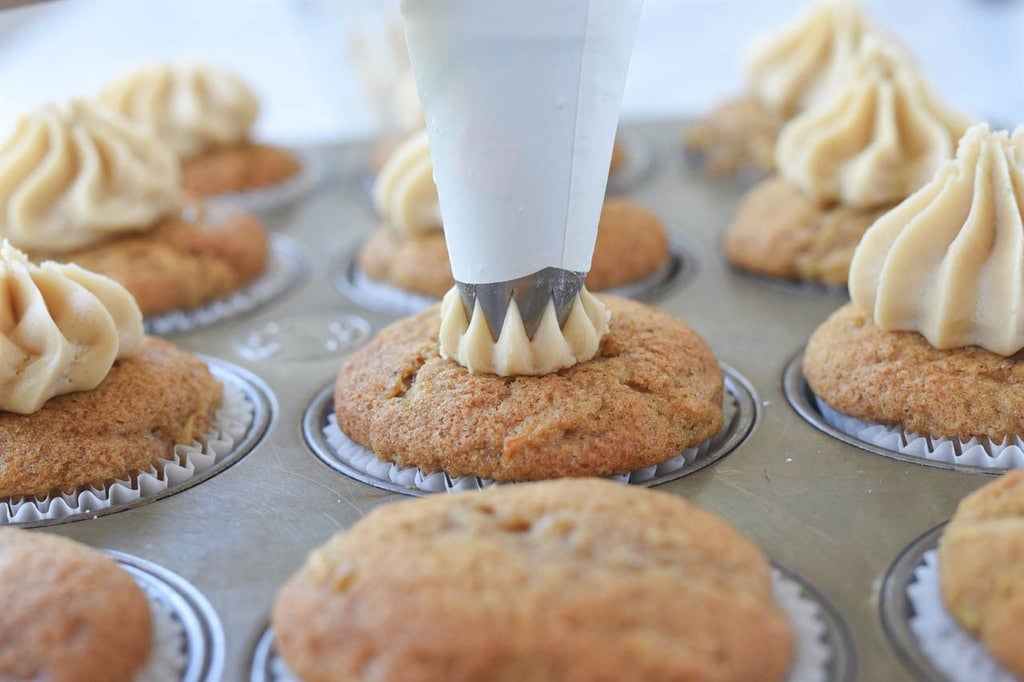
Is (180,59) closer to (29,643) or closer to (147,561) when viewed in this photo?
(147,561)

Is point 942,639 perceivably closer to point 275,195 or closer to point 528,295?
point 528,295

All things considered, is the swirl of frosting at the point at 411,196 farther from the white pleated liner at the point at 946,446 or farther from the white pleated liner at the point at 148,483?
the white pleated liner at the point at 946,446


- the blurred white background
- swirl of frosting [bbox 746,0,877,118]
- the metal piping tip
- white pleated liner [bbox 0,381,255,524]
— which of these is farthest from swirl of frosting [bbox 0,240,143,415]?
swirl of frosting [bbox 746,0,877,118]

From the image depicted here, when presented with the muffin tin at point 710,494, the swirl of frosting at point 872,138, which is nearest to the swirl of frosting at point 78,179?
the muffin tin at point 710,494

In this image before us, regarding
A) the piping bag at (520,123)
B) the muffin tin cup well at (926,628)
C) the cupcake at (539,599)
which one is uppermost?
the piping bag at (520,123)

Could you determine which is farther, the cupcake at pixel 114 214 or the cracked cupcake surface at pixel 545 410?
the cupcake at pixel 114 214

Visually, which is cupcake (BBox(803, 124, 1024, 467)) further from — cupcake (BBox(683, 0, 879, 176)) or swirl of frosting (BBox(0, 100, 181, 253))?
swirl of frosting (BBox(0, 100, 181, 253))

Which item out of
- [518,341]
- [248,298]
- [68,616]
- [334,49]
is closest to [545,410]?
[518,341]
